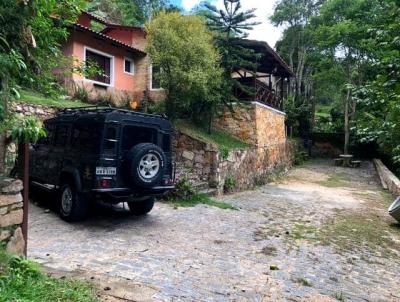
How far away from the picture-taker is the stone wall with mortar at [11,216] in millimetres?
3938

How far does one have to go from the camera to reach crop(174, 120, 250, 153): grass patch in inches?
489

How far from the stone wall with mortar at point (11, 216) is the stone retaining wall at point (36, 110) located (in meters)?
6.42

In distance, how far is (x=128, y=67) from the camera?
62.4ft

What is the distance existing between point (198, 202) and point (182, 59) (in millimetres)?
5143

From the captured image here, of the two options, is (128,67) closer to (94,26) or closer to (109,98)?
(109,98)

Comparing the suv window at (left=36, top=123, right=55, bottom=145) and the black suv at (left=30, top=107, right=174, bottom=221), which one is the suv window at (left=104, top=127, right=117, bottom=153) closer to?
the black suv at (left=30, top=107, right=174, bottom=221)

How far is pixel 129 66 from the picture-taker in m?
19.1

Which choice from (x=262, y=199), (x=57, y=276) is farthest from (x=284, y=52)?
(x=57, y=276)

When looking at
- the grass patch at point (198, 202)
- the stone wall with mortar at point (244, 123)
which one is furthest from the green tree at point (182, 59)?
the grass patch at point (198, 202)

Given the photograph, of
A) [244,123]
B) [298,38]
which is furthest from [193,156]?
[298,38]

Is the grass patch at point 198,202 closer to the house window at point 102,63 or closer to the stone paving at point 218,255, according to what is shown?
the stone paving at point 218,255

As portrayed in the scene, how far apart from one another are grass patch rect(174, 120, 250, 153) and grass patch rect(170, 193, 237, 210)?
2.32m

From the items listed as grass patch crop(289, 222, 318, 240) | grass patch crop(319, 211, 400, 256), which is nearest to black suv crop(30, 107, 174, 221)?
grass patch crop(289, 222, 318, 240)

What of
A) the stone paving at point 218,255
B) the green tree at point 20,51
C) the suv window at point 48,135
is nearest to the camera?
the green tree at point 20,51
